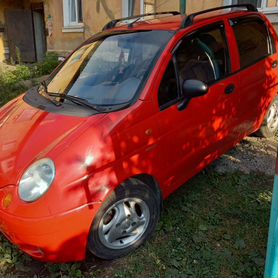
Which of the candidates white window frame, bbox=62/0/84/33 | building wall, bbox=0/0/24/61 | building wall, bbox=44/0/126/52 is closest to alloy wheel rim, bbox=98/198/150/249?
building wall, bbox=44/0/126/52

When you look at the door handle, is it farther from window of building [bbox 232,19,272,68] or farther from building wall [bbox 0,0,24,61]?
building wall [bbox 0,0,24,61]

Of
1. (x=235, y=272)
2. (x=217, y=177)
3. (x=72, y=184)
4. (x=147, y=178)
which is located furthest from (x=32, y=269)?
(x=217, y=177)

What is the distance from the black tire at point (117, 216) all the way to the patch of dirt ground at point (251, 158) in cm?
139

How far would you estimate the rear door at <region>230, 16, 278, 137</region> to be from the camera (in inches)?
146

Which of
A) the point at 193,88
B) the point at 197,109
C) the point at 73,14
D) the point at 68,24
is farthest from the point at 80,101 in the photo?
the point at 73,14

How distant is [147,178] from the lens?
281cm

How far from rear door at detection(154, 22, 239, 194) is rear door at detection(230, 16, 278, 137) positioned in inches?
8.4

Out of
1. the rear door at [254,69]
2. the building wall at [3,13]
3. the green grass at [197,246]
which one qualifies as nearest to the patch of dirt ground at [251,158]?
the rear door at [254,69]

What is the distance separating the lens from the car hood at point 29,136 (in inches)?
96.5

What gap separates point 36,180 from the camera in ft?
7.64

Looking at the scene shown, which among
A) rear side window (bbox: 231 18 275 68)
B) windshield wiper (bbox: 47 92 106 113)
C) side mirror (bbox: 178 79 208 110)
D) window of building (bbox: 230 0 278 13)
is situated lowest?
windshield wiper (bbox: 47 92 106 113)

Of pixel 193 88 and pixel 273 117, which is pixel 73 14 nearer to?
pixel 273 117

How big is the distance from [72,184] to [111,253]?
2.46 feet

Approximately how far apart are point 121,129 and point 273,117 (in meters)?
2.85
